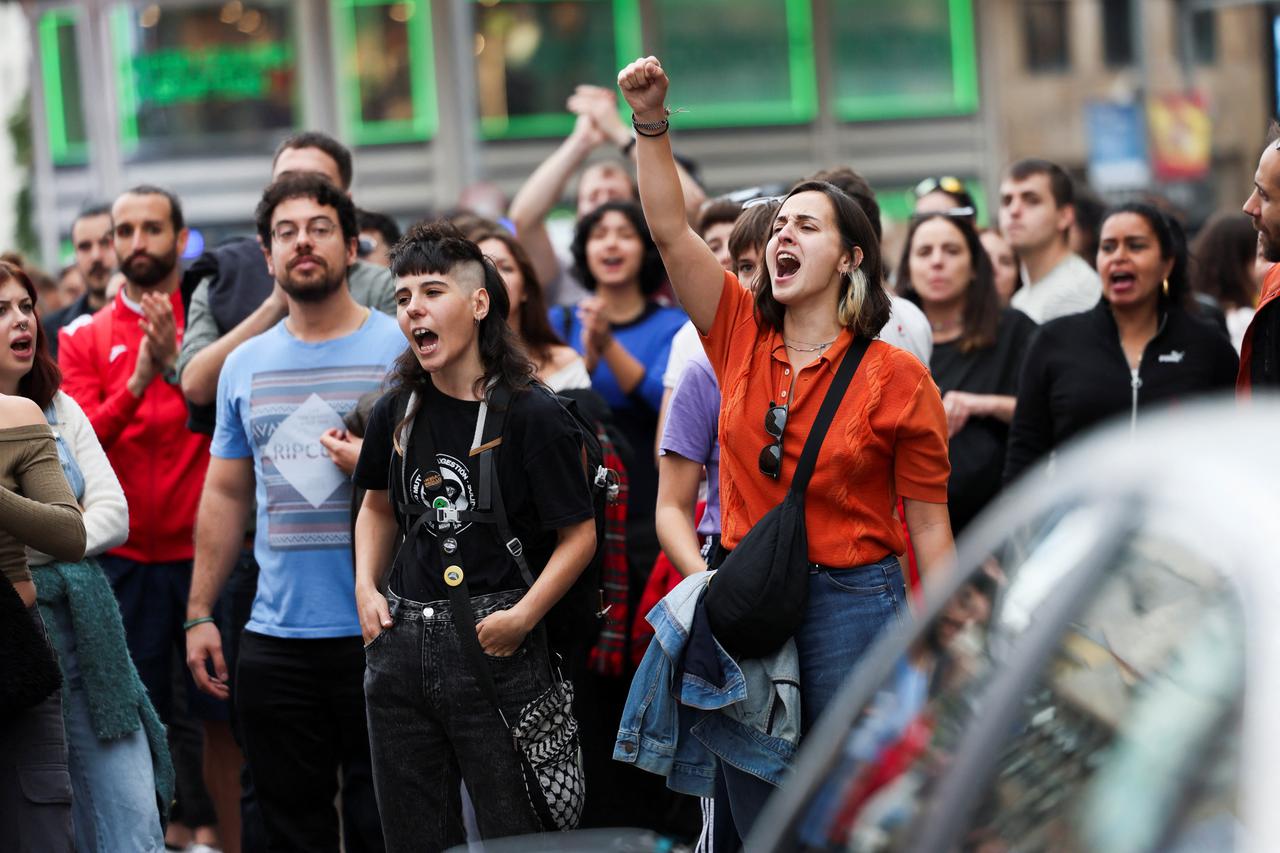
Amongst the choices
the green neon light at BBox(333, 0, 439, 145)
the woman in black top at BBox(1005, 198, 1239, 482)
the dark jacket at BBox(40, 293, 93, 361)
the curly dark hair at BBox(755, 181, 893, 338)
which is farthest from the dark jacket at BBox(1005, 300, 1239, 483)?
the green neon light at BBox(333, 0, 439, 145)

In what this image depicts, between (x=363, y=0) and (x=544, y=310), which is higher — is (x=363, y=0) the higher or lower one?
the higher one

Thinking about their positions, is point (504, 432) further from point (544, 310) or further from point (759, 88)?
point (759, 88)

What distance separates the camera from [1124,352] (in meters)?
6.42

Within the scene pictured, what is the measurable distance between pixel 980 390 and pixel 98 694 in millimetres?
3522

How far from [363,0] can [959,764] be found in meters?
17.9

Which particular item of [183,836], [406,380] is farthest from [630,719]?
[183,836]

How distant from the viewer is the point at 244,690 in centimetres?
561

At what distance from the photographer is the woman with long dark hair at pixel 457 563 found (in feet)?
15.8

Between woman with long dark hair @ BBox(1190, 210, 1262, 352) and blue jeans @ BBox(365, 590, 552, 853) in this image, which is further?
woman with long dark hair @ BBox(1190, 210, 1262, 352)

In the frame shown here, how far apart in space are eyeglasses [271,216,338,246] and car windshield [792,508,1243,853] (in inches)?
141

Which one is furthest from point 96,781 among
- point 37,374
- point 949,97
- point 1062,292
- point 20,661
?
point 949,97

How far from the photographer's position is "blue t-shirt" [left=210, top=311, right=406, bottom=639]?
18.3 feet

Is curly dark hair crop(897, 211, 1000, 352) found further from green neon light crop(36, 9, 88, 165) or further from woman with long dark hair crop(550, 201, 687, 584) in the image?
green neon light crop(36, 9, 88, 165)

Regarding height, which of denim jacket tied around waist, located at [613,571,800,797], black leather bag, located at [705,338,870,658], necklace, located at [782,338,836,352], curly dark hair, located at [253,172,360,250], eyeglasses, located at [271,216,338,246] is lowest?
denim jacket tied around waist, located at [613,571,800,797]
